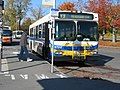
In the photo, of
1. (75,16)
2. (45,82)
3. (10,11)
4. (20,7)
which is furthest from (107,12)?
(45,82)

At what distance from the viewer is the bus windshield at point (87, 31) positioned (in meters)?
20.6

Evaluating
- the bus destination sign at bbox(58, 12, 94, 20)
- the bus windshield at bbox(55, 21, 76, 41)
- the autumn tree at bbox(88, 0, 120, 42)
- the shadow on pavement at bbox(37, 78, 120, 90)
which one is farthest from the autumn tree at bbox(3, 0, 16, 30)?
the shadow on pavement at bbox(37, 78, 120, 90)

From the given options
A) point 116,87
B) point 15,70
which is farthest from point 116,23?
point 116,87

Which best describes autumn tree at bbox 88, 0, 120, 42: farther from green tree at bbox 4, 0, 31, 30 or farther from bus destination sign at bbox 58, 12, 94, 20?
bus destination sign at bbox 58, 12, 94, 20

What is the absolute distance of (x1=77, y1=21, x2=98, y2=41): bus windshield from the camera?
2059 cm

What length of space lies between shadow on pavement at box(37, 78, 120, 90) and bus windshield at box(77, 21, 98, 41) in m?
5.91

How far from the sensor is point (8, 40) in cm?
4588

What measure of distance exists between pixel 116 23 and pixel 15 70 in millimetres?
45356

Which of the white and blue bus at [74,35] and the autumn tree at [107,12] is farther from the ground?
the autumn tree at [107,12]

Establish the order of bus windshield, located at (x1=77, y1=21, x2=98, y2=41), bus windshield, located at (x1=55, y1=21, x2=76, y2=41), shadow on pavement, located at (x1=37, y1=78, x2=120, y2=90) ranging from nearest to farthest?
shadow on pavement, located at (x1=37, y1=78, x2=120, y2=90)
bus windshield, located at (x1=55, y1=21, x2=76, y2=41)
bus windshield, located at (x1=77, y1=21, x2=98, y2=41)

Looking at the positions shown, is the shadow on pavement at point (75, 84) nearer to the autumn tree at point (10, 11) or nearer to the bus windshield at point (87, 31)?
the bus windshield at point (87, 31)

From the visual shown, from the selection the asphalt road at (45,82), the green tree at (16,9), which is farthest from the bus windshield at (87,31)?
the green tree at (16,9)

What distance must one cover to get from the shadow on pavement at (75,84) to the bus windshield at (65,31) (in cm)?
566

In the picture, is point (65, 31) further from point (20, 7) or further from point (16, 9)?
point (16, 9)
